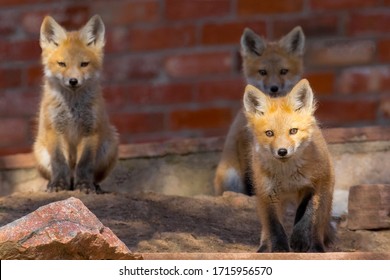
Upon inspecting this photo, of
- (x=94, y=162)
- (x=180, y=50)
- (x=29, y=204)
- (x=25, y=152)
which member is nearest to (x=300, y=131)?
(x=29, y=204)

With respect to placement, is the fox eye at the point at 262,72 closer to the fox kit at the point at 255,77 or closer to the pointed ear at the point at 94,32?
the fox kit at the point at 255,77

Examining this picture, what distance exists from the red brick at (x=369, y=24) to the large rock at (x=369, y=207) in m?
2.33

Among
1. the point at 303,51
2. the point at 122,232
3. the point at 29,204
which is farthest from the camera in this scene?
the point at 303,51

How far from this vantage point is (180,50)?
7.90 meters

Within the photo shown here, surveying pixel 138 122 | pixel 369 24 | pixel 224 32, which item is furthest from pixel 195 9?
pixel 369 24

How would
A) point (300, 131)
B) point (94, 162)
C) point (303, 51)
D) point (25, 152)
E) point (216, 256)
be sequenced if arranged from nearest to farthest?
point (216, 256), point (300, 131), point (94, 162), point (303, 51), point (25, 152)

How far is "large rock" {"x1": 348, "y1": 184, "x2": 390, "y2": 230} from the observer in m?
5.46

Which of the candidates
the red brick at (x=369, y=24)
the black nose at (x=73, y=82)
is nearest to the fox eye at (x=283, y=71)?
the red brick at (x=369, y=24)

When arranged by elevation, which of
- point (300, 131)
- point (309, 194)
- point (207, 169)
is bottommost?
point (207, 169)

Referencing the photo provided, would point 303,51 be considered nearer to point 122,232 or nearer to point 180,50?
point 180,50

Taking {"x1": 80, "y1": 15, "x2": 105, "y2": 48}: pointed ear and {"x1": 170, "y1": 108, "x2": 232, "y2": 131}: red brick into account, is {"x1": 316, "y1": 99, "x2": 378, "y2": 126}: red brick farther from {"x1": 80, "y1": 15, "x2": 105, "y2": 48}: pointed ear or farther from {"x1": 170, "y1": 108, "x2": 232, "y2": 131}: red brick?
{"x1": 80, "y1": 15, "x2": 105, "y2": 48}: pointed ear

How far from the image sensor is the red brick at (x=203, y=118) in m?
7.82

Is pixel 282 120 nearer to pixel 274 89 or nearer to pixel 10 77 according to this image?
pixel 274 89

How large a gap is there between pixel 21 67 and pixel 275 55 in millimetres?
1963
